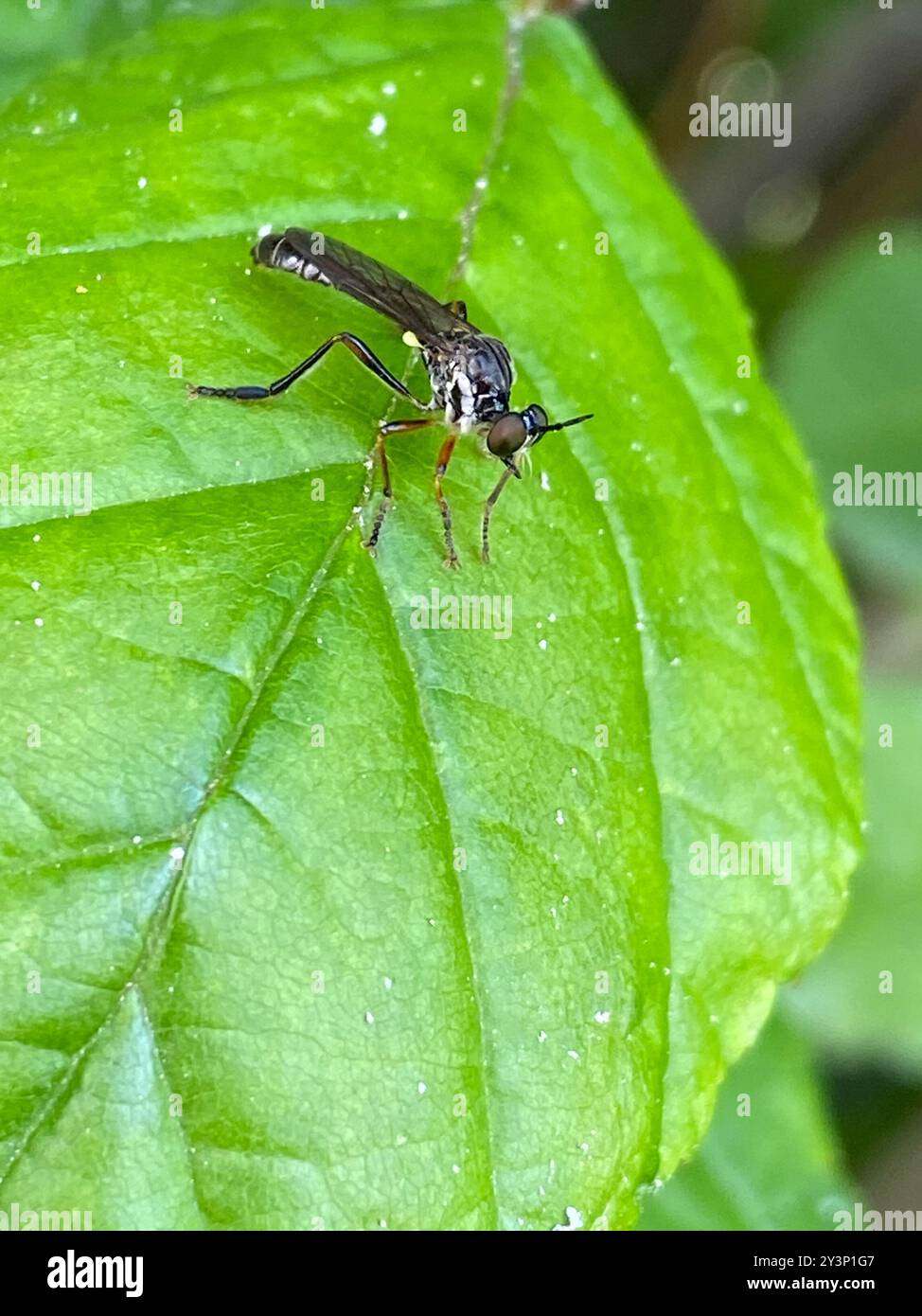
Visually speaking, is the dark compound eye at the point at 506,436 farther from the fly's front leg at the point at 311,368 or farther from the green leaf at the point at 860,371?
the green leaf at the point at 860,371

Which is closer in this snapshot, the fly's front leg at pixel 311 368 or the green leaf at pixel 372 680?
the green leaf at pixel 372 680

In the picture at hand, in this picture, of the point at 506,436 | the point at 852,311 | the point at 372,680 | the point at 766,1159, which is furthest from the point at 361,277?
the point at 852,311

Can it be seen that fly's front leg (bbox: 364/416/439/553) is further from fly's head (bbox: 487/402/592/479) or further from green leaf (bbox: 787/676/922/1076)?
green leaf (bbox: 787/676/922/1076)

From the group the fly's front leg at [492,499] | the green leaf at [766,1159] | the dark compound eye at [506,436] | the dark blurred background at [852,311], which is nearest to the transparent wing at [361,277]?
the dark compound eye at [506,436]

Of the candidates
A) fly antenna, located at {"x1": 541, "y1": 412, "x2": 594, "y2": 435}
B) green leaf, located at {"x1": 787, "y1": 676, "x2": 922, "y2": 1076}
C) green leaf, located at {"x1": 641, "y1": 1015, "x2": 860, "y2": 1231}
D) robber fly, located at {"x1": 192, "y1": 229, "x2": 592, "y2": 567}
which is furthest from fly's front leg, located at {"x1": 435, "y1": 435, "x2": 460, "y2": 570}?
green leaf, located at {"x1": 787, "y1": 676, "x2": 922, "y2": 1076}

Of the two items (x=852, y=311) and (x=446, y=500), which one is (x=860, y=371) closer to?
(x=852, y=311)

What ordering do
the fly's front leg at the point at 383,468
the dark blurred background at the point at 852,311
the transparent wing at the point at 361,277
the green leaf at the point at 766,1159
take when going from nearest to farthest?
the fly's front leg at the point at 383,468
the transparent wing at the point at 361,277
the green leaf at the point at 766,1159
the dark blurred background at the point at 852,311
